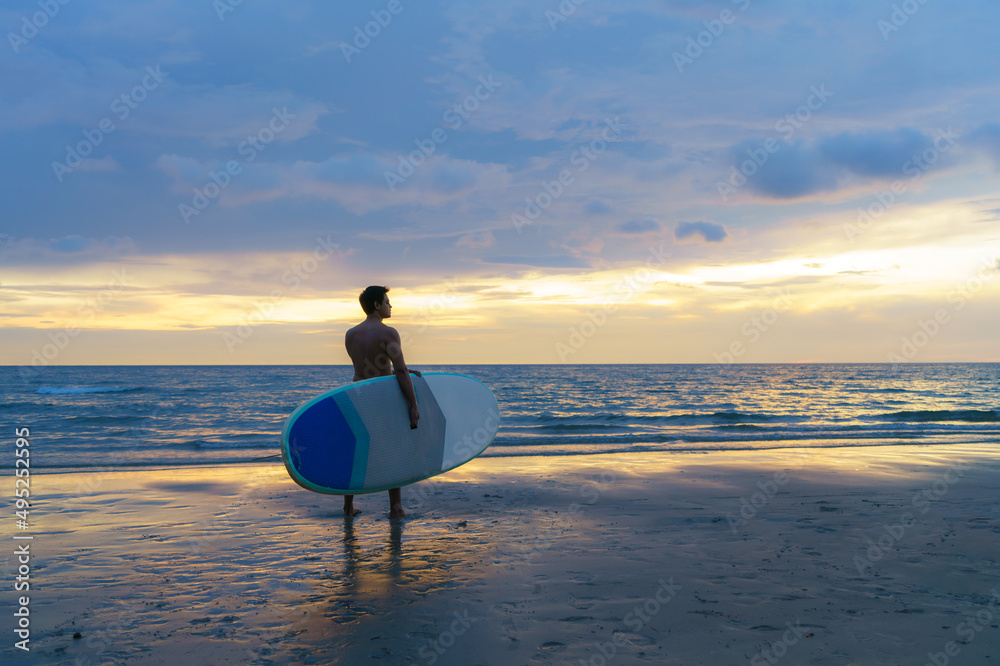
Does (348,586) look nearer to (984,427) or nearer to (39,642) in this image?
(39,642)

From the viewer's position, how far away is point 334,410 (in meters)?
5.36

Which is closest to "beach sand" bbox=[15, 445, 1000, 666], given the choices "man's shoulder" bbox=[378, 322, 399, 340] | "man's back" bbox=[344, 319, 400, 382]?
"man's back" bbox=[344, 319, 400, 382]

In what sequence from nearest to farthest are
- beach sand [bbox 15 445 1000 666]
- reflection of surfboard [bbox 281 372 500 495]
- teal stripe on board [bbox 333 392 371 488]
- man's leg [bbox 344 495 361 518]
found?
beach sand [bbox 15 445 1000 666], reflection of surfboard [bbox 281 372 500 495], teal stripe on board [bbox 333 392 371 488], man's leg [bbox 344 495 361 518]

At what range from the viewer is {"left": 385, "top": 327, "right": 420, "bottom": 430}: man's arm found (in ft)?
17.7

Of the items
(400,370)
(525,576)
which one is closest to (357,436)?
(400,370)

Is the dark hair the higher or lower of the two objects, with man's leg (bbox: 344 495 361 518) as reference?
higher

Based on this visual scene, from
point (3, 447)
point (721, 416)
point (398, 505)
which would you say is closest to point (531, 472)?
point (398, 505)

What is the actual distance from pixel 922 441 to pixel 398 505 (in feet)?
41.7

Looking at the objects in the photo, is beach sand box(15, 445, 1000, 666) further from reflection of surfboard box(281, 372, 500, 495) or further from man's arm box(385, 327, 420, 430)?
man's arm box(385, 327, 420, 430)

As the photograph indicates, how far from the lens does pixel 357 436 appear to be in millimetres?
Result: 5391

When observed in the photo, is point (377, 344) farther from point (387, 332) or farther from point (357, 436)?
point (357, 436)

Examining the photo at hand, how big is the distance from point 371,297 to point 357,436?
1.25m

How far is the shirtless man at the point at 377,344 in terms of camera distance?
214 inches

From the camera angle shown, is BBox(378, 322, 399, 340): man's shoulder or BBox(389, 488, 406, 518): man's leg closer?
BBox(378, 322, 399, 340): man's shoulder
